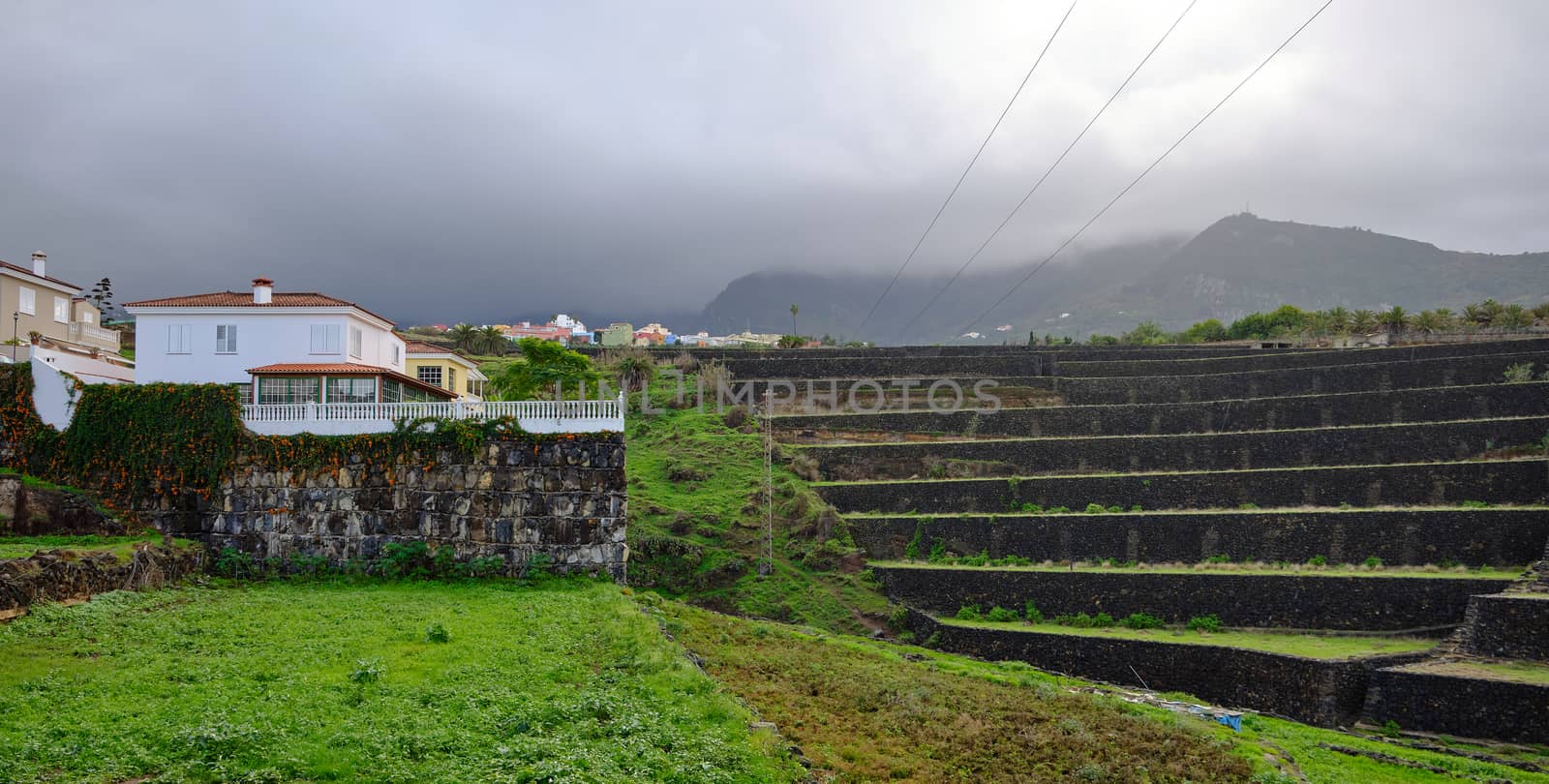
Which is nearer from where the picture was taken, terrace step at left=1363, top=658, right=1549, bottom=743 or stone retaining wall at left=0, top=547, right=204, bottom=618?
stone retaining wall at left=0, top=547, right=204, bottom=618

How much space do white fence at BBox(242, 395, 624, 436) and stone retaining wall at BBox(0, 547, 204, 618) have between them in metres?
3.58

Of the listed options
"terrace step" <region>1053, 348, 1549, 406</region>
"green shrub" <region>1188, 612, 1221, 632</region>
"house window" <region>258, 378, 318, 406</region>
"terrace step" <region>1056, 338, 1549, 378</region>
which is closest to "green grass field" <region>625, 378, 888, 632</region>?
"green shrub" <region>1188, 612, 1221, 632</region>

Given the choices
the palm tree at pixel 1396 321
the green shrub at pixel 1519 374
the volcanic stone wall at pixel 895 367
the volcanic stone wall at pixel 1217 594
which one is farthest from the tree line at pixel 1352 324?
the volcanic stone wall at pixel 1217 594

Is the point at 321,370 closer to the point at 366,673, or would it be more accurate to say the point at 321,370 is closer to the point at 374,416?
the point at 374,416

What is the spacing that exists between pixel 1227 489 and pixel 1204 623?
730 cm

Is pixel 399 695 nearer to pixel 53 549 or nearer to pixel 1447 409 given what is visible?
pixel 53 549

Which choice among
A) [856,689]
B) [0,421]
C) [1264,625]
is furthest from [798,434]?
[0,421]

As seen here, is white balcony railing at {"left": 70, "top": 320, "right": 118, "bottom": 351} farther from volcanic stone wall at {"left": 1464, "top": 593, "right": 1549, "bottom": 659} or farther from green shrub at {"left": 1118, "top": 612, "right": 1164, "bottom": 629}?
volcanic stone wall at {"left": 1464, "top": 593, "right": 1549, "bottom": 659}

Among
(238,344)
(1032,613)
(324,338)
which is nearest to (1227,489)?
(1032,613)

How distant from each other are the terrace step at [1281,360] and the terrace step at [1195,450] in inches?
419

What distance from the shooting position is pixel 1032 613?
26516 millimetres

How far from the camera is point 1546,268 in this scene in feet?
610

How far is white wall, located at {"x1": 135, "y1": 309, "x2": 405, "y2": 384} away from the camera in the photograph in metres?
24.6

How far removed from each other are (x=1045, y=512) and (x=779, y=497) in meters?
9.44
